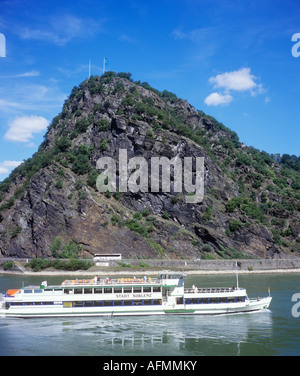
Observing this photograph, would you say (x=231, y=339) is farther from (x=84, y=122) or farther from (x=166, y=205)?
(x=84, y=122)

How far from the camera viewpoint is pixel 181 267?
95.9 m

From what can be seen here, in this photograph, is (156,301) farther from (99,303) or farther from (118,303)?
(99,303)

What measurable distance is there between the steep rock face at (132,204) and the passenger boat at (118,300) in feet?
178

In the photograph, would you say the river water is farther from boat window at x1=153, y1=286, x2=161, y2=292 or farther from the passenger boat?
boat window at x1=153, y1=286, x2=161, y2=292

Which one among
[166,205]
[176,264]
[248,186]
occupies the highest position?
[248,186]

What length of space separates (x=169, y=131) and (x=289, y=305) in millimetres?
97976

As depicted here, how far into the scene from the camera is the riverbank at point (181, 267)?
8912 cm

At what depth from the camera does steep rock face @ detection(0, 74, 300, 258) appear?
103 meters

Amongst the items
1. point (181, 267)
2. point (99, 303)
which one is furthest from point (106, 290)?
point (181, 267)

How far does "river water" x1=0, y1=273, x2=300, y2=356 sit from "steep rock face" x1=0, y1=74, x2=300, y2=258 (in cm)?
5912

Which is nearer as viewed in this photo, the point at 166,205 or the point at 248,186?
the point at 166,205

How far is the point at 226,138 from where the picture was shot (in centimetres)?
19012
